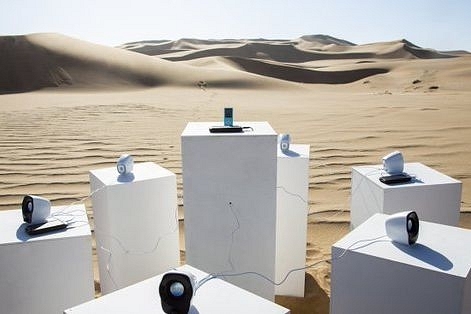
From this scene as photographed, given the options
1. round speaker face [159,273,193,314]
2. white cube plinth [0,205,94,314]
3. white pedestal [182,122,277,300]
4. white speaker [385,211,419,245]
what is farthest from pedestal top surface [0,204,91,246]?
white speaker [385,211,419,245]

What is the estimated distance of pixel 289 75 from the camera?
31.6m

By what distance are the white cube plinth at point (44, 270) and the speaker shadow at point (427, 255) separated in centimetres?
171

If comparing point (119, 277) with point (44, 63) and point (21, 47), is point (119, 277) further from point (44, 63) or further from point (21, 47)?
point (21, 47)

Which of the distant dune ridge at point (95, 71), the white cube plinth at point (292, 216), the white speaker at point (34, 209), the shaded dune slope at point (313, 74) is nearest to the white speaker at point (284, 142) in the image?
the white cube plinth at point (292, 216)

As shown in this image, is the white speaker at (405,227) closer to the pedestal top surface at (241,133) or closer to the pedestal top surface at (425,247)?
the pedestal top surface at (425,247)

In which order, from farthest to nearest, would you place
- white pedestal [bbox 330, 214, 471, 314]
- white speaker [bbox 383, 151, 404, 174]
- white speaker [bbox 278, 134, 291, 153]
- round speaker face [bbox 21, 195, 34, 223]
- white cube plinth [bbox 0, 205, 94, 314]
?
white speaker [bbox 278, 134, 291, 153], white speaker [bbox 383, 151, 404, 174], round speaker face [bbox 21, 195, 34, 223], white cube plinth [bbox 0, 205, 94, 314], white pedestal [bbox 330, 214, 471, 314]

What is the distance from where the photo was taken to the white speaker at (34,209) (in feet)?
8.63

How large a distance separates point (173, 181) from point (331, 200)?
244 centimetres

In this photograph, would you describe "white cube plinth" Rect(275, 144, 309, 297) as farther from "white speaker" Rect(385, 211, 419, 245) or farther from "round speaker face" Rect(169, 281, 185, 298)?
"round speaker face" Rect(169, 281, 185, 298)

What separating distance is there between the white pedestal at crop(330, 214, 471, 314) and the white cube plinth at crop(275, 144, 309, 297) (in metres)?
1.08

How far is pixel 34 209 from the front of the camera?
104 inches

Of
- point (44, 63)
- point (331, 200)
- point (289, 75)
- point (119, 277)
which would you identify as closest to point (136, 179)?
point (119, 277)

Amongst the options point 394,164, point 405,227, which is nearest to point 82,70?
point 394,164

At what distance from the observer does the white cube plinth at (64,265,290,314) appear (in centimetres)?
166
